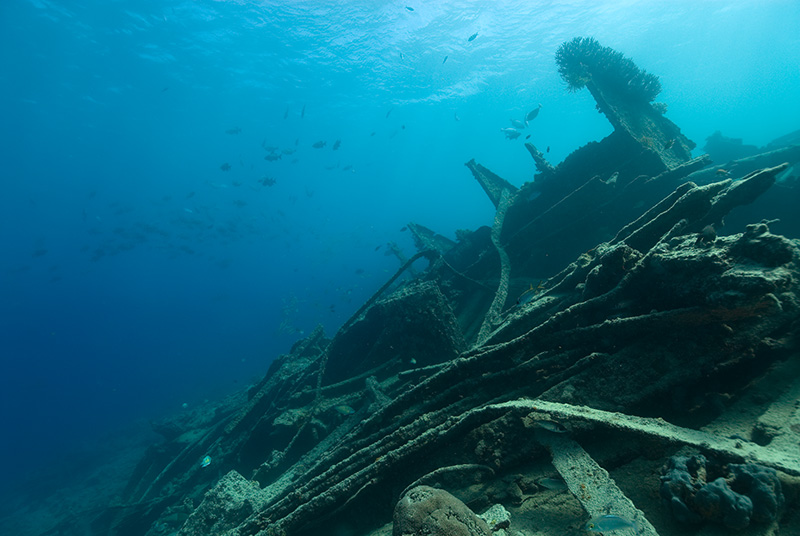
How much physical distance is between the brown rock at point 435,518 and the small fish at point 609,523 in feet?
2.27

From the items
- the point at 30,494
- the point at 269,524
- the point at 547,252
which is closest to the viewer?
the point at 269,524

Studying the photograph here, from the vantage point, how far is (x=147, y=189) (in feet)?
269

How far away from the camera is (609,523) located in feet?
6.13

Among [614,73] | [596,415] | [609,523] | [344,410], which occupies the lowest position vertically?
[609,523]

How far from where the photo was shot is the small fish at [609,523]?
1.81 metres

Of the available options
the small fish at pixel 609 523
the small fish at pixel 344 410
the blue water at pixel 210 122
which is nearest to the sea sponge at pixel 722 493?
the small fish at pixel 609 523

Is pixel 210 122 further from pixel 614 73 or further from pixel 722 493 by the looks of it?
pixel 722 493

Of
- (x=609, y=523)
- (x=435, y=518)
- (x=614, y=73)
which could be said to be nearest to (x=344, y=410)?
(x=435, y=518)

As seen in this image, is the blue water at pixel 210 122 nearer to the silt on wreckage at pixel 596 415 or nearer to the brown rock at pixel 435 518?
the silt on wreckage at pixel 596 415

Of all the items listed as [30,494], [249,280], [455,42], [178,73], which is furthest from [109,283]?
[455,42]

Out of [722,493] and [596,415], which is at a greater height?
[596,415]

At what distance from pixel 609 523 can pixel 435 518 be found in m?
1.10

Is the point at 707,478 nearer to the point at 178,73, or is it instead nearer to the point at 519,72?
the point at 178,73

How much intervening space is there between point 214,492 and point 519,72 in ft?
243
